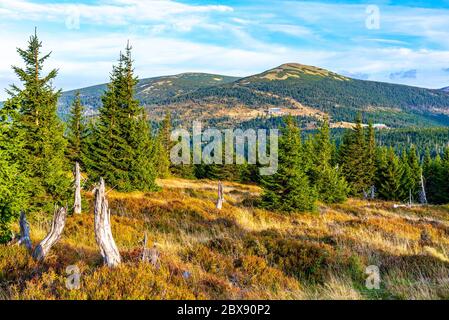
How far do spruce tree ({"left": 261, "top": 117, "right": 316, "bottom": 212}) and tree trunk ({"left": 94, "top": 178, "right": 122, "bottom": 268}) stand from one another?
1550 centimetres

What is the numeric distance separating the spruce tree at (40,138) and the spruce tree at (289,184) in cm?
1183

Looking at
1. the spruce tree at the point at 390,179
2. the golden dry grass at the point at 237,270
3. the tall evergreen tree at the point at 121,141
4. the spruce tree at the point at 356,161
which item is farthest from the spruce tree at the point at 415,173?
the golden dry grass at the point at 237,270

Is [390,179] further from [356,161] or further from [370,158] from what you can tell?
[356,161]

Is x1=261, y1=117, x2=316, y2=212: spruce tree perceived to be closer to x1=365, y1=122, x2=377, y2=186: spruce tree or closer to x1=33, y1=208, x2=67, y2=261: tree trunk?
x1=33, y1=208, x2=67, y2=261: tree trunk

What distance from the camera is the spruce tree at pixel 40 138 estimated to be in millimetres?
14820

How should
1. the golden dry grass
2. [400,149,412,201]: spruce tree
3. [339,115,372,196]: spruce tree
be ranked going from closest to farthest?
the golden dry grass → [339,115,372,196]: spruce tree → [400,149,412,201]: spruce tree

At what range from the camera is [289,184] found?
69.1 ft

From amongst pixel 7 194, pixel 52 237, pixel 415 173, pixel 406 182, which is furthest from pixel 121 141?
pixel 415 173

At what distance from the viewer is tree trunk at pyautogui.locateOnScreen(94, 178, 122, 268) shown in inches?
240

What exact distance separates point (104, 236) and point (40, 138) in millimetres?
11862

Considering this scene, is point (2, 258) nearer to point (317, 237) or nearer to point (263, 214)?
point (317, 237)

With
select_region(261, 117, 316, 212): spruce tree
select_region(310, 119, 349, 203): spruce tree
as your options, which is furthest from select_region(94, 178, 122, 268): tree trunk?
select_region(310, 119, 349, 203): spruce tree
